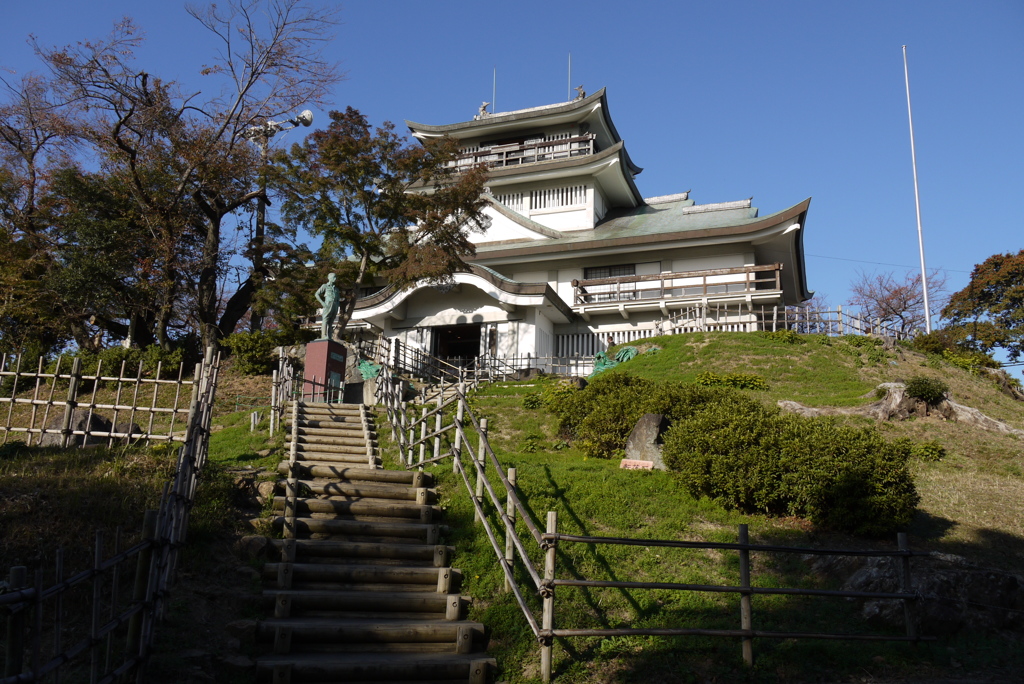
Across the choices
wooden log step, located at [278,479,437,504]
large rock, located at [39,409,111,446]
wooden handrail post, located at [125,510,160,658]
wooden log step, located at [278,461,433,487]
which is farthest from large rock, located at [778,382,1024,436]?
large rock, located at [39,409,111,446]

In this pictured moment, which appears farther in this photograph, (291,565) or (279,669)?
(291,565)

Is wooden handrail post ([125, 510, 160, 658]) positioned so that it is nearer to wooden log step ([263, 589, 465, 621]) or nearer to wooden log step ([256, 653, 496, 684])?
wooden log step ([256, 653, 496, 684])

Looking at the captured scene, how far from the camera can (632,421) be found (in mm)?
13453

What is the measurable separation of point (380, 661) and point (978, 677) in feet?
17.1

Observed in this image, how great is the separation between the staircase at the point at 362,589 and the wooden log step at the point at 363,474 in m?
→ 0.01

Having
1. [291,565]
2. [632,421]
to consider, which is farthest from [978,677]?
[632,421]

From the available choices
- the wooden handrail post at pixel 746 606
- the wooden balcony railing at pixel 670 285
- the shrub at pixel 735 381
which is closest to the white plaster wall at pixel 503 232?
the wooden balcony railing at pixel 670 285

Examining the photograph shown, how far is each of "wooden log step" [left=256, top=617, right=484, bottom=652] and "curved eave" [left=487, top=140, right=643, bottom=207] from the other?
26.2 metres

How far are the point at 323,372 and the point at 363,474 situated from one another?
786cm

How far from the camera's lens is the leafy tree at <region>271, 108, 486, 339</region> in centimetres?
2219

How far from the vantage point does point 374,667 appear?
6250mm

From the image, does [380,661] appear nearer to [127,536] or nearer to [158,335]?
[127,536]

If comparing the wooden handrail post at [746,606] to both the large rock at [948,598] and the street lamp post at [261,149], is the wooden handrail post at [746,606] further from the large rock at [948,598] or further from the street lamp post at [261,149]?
the street lamp post at [261,149]

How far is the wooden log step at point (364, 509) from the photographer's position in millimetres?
9148
